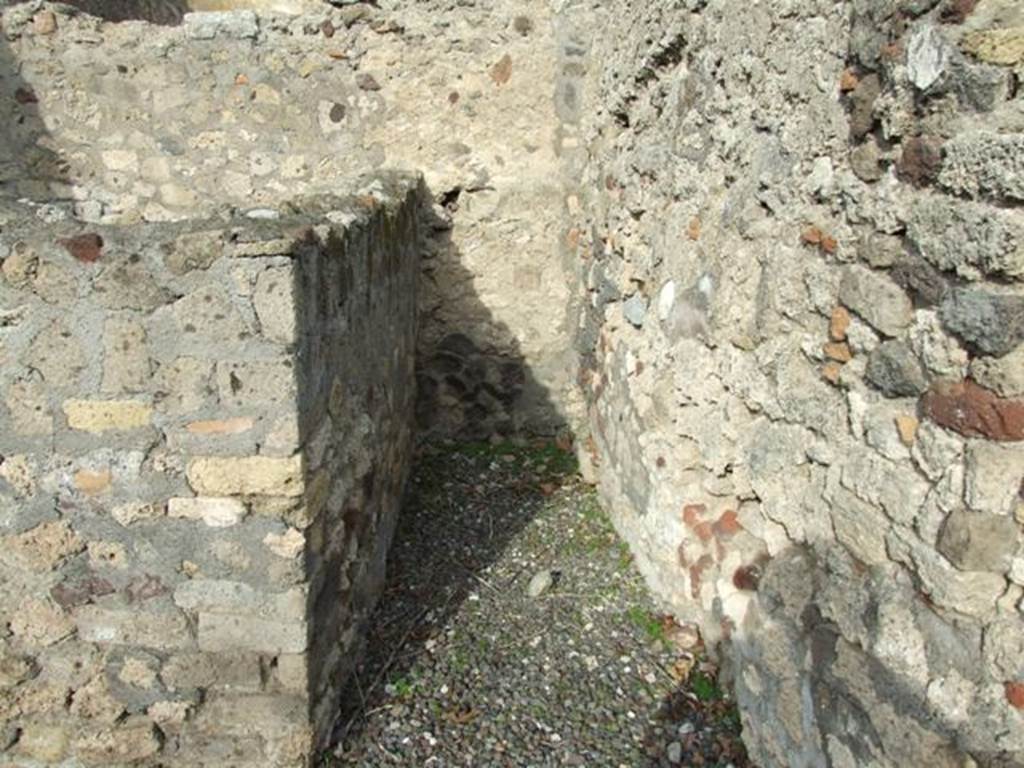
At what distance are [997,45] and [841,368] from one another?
764 millimetres

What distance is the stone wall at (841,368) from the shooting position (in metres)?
1.48


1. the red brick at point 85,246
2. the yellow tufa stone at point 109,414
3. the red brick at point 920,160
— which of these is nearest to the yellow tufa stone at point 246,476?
the yellow tufa stone at point 109,414

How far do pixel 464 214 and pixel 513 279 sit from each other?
0.45 metres

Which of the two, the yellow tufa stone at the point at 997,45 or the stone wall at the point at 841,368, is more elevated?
the yellow tufa stone at the point at 997,45

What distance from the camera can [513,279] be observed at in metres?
4.47

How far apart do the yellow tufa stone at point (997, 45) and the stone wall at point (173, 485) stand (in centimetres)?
154

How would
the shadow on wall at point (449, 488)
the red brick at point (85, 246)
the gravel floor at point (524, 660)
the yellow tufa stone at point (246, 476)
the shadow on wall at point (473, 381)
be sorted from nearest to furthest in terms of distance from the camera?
1. the red brick at point (85, 246)
2. the yellow tufa stone at point (246, 476)
3. the gravel floor at point (524, 660)
4. the shadow on wall at point (449, 488)
5. the shadow on wall at point (473, 381)

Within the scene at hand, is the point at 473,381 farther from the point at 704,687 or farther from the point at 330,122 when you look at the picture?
the point at 704,687

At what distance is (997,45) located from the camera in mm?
A: 1447

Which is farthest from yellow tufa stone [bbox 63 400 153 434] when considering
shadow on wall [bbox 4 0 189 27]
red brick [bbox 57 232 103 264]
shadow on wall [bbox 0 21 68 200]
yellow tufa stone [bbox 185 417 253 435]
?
shadow on wall [bbox 4 0 189 27]

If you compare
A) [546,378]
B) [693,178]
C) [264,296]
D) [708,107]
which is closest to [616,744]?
[264,296]

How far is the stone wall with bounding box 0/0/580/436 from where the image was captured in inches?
166

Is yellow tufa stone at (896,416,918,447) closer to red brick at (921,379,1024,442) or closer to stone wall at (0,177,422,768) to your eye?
red brick at (921,379,1024,442)

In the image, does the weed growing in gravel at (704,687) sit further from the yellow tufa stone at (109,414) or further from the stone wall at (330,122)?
the stone wall at (330,122)
